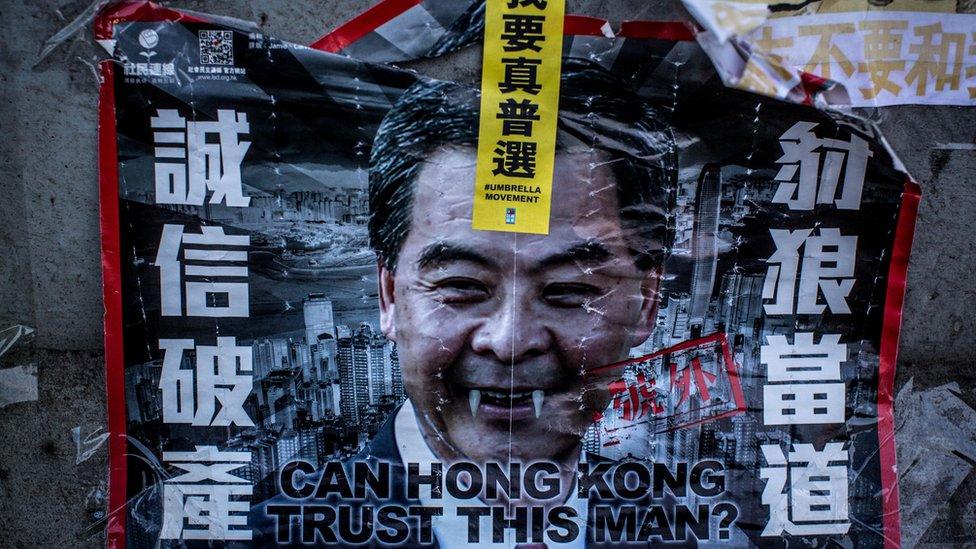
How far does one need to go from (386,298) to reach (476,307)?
0.23 metres

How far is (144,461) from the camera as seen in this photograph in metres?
1.74

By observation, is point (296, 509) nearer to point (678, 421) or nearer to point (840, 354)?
point (678, 421)

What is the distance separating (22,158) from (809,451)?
2.11 metres

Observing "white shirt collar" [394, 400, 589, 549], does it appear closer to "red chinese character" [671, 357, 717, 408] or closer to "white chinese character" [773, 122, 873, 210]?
"red chinese character" [671, 357, 717, 408]

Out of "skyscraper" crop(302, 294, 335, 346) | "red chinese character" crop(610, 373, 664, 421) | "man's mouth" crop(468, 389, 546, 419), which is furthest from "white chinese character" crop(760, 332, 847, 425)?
"skyscraper" crop(302, 294, 335, 346)

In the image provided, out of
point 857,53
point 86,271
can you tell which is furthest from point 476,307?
point 857,53

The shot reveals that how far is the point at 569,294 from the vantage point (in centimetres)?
169

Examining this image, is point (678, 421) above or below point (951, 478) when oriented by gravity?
above

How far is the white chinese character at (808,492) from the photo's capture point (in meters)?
1.78

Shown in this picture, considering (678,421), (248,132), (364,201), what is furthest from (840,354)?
(248,132)

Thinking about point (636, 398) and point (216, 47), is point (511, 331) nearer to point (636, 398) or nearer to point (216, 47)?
point (636, 398)

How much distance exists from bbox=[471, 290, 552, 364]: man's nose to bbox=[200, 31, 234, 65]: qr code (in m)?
0.88

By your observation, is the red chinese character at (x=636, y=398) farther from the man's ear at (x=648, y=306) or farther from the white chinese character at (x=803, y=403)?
the white chinese character at (x=803, y=403)

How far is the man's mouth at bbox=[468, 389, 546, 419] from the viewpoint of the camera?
1.71 metres
